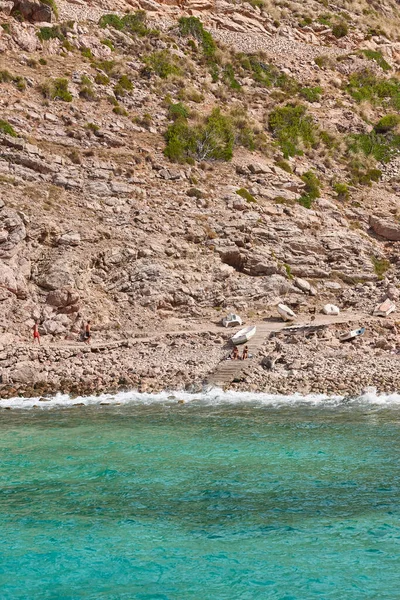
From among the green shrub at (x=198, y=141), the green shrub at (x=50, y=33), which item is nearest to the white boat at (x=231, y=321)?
the green shrub at (x=198, y=141)

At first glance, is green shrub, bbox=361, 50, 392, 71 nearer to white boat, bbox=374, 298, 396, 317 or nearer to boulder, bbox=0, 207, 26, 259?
white boat, bbox=374, 298, 396, 317

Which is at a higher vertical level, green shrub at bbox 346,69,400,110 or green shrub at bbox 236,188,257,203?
green shrub at bbox 346,69,400,110

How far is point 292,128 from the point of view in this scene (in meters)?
38.0

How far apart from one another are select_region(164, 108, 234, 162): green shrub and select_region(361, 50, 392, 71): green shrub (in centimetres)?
1863

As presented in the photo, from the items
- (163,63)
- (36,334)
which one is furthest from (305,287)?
(163,63)

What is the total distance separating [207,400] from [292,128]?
23443 millimetres

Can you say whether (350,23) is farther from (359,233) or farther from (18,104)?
(18,104)

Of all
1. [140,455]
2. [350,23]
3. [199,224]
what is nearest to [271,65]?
[350,23]

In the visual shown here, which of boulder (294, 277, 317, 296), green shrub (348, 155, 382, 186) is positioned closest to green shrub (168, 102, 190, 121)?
green shrub (348, 155, 382, 186)

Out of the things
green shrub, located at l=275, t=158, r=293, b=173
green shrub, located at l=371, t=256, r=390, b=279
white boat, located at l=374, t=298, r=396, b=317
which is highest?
green shrub, located at l=275, t=158, r=293, b=173

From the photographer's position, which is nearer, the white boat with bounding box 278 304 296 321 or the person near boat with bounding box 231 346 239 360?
the person near boat with bounding box 231 346 239 360

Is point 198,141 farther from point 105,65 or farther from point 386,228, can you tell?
point 386,228

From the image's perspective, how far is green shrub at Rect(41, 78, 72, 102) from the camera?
31.4 meters

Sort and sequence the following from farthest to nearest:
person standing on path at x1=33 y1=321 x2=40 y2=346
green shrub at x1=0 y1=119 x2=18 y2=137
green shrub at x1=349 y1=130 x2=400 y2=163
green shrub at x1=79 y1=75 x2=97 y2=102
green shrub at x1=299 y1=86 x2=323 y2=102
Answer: green shrub at x1=299 y1=86 x2=323 y2=102, green shrub at x1=349 y1=130 x2=400 y2=163, green shrub at x1=79 y1=75 x2=97 y2=102, green shrub at x1=0 y1=119 x2=18 y2=137, person standing on path at x1=33 y1=321 x2=40 y2=346
